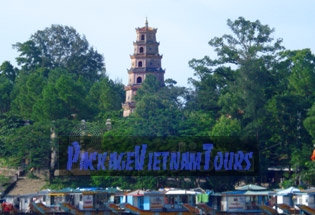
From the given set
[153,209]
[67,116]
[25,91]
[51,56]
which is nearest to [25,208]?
[153,209]

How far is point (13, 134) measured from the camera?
2628 inches

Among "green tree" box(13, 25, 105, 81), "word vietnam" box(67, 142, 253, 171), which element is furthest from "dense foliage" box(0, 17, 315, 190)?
"green tree" box(13, 25, 105, 81)

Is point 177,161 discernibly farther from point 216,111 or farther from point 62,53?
point 62,53

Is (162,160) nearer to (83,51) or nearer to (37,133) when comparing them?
(37,133)

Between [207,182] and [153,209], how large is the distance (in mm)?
10887

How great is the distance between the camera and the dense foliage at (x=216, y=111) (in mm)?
61781

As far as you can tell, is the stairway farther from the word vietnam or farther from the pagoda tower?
the pagoda tower

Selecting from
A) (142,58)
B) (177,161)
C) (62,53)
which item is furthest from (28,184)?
(62,53)

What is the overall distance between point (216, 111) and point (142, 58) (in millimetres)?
13137

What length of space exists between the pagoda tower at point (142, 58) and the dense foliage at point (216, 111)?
2.16 metres

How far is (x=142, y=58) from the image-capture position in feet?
268

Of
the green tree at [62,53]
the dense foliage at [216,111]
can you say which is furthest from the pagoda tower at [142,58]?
the green tree at [62,53]

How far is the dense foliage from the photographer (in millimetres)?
61781

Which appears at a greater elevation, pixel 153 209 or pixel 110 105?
pixel 110 105
